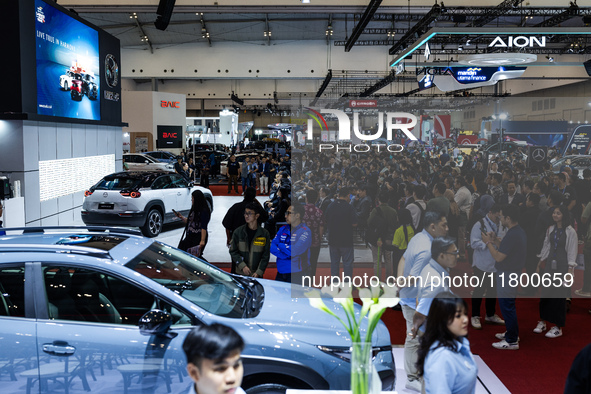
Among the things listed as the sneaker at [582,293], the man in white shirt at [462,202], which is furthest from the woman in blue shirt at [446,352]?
the sneaker at [582,293]

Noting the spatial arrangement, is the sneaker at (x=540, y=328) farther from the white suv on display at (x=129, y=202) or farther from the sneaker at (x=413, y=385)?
the white suv on display at (x=129, y=202)

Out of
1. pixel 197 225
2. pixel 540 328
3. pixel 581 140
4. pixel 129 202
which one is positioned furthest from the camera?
pixel 129 202

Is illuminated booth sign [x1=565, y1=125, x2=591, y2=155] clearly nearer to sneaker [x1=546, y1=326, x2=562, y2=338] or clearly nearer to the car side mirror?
sneaker [x1=546, y1=326, x2=562, y2=338]

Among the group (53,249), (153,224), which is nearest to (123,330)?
(53,249)

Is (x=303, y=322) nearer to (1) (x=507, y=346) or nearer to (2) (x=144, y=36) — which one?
(1) (x=507, y=346)

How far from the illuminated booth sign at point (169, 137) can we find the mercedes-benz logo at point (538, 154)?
941 inches

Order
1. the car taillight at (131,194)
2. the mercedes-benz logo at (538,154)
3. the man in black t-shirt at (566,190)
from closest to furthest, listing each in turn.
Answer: the man in black t-shirt at (566,190) → the mercedes-benz logo at (538,154) → the car taillight at (131,194)

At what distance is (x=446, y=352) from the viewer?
9.18 feet

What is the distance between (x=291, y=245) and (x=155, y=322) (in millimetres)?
3082

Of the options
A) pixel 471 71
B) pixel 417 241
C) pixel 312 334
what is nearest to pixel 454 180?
pixel 417 241

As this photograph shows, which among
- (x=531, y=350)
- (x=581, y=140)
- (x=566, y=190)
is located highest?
(x=581, y=140)

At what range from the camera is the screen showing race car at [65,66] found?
38.5 ft

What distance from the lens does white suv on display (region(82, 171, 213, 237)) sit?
1170 cm

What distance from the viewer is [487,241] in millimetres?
6527
